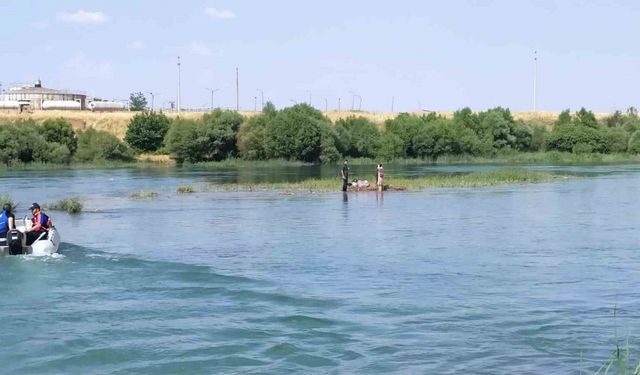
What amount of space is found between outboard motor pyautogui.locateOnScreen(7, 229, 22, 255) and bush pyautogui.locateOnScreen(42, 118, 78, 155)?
86260mm

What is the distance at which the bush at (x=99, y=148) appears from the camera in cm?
11122

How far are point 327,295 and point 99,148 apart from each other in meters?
93.1

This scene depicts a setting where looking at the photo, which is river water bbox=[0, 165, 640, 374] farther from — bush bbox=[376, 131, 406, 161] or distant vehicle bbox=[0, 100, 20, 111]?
distant vehicle bbox=[0, 100, 20, 111]

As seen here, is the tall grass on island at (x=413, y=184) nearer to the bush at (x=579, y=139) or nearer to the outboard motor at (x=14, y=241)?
the outboard motor at (x=14, y=241)

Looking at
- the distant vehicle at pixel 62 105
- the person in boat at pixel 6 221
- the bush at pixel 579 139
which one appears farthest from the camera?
the distant vehicle at pixel 62 105

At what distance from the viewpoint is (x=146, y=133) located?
120938 millimetres

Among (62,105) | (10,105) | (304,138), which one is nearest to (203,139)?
(304,138)

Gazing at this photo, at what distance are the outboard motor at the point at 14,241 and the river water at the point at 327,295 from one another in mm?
757

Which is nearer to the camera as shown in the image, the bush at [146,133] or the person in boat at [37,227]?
the person in boat at [37,227]

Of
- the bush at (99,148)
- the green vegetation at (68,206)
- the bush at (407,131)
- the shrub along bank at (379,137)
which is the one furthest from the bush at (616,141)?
the green vegetation at (68,206)

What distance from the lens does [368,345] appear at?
1772 centimetres

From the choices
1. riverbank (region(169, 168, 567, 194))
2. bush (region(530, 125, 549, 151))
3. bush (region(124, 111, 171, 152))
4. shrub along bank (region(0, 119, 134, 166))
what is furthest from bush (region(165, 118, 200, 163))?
riverbank (region(169, 168, 567, 194))

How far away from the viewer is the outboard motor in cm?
2790

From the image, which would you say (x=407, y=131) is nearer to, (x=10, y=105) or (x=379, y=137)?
(x=379, y=137)
